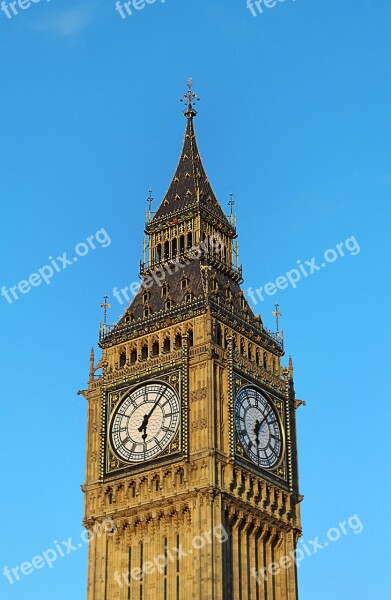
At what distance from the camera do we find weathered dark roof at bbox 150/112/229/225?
7581cm

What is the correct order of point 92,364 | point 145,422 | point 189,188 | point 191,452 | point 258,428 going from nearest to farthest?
point 191,452, point 145,422, point 258,428, point 92,364, point 189,188

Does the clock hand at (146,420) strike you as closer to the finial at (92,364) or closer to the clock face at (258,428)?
the clock face at (258,428)

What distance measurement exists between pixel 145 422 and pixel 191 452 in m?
3.36

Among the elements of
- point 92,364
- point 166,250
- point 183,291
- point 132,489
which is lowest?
point 132,489

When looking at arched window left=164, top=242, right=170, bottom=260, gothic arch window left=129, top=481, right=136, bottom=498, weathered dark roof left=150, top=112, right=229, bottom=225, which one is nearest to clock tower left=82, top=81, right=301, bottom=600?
gothic arch window left=129, top=481, right=136, bottom=498

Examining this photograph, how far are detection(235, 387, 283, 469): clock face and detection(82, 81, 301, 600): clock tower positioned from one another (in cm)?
8

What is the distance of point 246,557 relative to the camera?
64.5 metres

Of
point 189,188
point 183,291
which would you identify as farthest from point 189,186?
point 183,291

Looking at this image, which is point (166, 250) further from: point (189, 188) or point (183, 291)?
point (183, 291)

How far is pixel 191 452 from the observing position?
64.4 metres

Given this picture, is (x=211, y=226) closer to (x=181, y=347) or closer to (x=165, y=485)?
(x=181, y=347)

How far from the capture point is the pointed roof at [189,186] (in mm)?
75812

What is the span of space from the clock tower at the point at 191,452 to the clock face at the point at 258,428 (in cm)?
8

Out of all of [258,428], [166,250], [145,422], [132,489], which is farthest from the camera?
[166,250]
